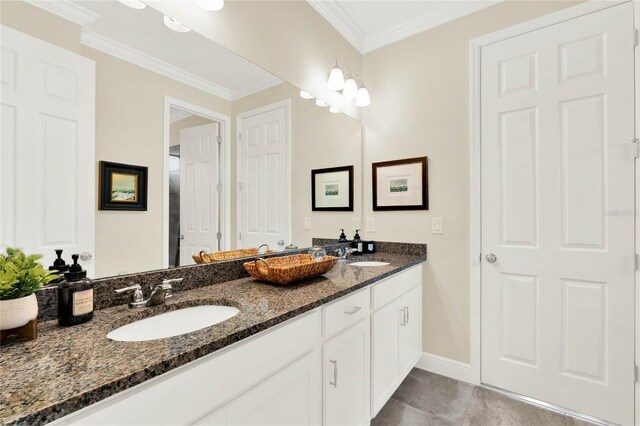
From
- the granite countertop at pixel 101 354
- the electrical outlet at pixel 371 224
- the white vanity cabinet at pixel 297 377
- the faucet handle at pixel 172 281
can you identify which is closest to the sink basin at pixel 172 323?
the granite countertop at pixel 101 354

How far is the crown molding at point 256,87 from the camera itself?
1.55 metres

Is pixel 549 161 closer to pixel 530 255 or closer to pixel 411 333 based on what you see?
pixel 530 255

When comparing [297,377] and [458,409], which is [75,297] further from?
[458,409]

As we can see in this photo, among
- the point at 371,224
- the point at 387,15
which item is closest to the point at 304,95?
the point at 387,15

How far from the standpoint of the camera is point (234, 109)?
5.09 feet

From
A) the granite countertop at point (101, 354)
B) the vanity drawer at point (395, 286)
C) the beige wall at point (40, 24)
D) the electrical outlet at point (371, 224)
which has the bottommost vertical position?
the vanity drawer at point (395, 286)

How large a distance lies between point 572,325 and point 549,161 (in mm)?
1021

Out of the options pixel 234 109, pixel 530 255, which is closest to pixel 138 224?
pixel 234 109

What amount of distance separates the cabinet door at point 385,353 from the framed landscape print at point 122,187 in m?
1.27

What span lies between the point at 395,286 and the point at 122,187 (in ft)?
5.04

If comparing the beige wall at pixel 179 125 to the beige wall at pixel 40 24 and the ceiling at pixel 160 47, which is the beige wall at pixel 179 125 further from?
the beige wall at pixel 40 24

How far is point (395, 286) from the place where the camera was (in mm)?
1845

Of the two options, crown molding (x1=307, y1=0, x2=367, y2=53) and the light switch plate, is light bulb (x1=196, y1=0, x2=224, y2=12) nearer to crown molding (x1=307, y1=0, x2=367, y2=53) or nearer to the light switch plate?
crown molding (x1=307, y1=0, x2=367, y2=53)

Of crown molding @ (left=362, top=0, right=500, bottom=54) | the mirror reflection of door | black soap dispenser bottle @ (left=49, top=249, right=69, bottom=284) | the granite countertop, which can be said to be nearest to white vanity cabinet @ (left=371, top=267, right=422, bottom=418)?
the granite countertop
